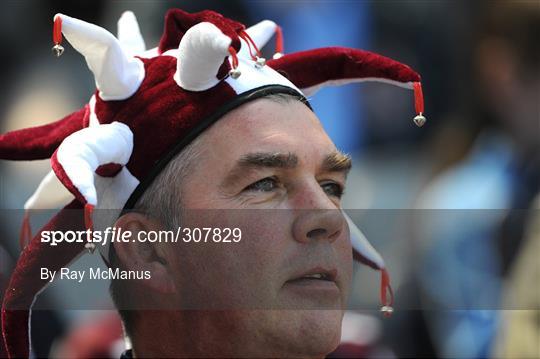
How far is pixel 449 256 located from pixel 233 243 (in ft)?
7.18

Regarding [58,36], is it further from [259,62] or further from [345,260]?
[345,260]

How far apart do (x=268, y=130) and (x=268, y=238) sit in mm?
240

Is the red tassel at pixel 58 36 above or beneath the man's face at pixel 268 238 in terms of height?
above

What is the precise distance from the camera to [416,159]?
17.9 ft

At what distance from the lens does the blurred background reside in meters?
3.59

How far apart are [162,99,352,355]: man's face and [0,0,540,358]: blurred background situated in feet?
1.42

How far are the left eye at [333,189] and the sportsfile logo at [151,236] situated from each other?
10.5 inches

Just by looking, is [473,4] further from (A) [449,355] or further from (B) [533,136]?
(A) [449,355]

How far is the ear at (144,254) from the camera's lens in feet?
8.07

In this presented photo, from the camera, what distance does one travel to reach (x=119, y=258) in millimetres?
2510

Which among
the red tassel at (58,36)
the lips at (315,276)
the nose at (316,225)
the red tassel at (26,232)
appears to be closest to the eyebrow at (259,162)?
the nose at (316,225)

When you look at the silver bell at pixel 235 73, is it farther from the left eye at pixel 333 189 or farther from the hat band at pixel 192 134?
the left eye at pixel 333 189

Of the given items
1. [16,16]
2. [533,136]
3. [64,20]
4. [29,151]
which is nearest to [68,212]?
[29,151]

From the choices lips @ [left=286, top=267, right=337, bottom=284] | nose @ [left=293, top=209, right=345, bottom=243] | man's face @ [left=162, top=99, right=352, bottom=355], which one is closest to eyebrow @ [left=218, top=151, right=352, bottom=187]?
man's face @ [left=162, top=99, right=352, bottom=355]
